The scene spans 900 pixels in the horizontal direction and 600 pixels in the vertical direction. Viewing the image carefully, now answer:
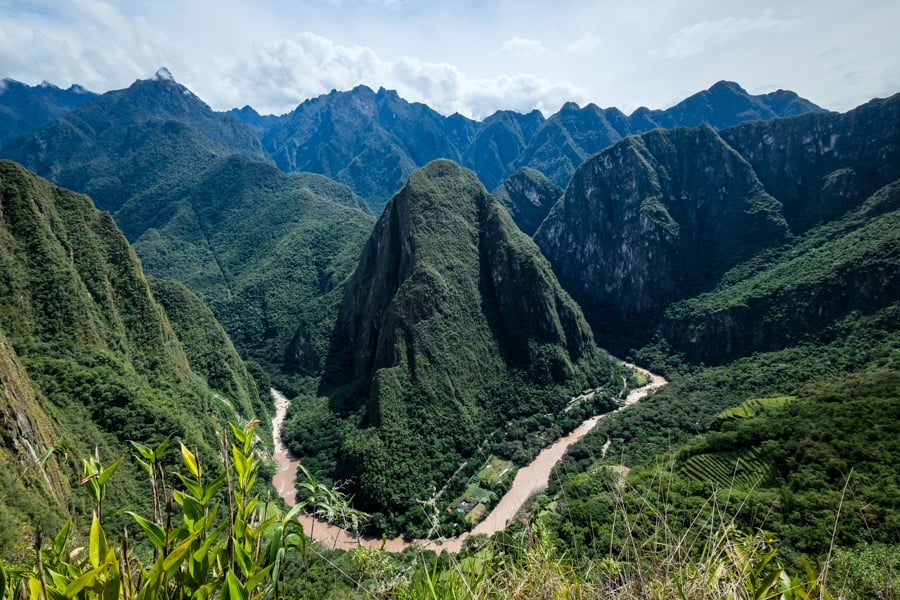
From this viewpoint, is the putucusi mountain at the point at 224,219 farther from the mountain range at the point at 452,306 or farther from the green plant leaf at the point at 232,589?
the green plant leaf at the point at 232,589

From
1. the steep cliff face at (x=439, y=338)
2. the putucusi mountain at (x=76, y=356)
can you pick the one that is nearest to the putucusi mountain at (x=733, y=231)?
the steep cliff face at (x=439, y=338)

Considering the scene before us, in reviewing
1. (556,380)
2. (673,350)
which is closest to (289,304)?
(556,380)

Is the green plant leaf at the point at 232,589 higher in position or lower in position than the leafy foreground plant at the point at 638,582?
higher

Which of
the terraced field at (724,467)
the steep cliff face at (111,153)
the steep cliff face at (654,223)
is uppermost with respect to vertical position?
the steep cliff face at (111,153)

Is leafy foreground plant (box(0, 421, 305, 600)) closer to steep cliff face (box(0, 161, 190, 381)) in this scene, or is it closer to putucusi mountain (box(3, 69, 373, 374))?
steep cliff face (box(0, 161, 190, 381))

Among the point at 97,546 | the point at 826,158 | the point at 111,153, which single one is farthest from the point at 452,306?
the point at 111,153
